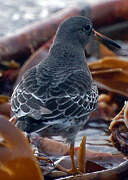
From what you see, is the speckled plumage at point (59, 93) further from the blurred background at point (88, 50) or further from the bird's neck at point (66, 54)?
the blurred background at point (88, 50)

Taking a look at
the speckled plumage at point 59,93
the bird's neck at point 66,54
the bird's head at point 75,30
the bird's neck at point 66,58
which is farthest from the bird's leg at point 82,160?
the bird's head at point 75,30

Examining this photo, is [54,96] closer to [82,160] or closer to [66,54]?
[82,160]

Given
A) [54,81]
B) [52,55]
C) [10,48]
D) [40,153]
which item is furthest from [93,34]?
[10,48]

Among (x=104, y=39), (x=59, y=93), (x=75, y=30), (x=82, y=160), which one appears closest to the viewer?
(x=82, y=160)

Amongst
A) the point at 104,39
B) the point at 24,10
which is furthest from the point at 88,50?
the point at 24,10

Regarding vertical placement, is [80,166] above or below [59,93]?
below

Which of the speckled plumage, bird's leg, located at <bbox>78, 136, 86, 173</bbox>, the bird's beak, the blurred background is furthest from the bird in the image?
the blurred background

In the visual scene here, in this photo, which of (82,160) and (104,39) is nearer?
(82,160)

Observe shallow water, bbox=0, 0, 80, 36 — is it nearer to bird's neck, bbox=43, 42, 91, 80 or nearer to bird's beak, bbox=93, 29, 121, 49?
bird's beak, bbox=93, 29, 121, 49

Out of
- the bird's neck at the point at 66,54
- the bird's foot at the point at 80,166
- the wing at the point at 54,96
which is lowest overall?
the bird's foot at the point at 80,166
